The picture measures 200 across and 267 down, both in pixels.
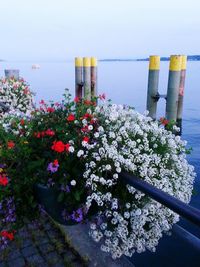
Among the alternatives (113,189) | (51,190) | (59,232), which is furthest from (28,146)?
(59,232)

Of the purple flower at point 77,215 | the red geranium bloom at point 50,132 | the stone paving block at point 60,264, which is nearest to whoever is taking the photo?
the purple flower at point 77,215

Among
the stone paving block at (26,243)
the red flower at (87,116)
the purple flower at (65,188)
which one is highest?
the red flower at (87,116)

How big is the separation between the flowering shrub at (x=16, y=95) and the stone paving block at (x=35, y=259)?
16.1ft

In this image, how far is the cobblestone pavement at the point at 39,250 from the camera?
3338 millimetres

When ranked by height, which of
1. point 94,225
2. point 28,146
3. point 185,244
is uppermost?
point 28,146

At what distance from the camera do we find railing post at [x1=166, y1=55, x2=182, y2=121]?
773cm

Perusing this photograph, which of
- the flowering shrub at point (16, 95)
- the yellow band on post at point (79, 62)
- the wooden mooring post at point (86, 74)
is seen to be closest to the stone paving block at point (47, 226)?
the flowering shrub at point (16, 95)

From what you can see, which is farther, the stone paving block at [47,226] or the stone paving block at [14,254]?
the stone paving block at [47,226]

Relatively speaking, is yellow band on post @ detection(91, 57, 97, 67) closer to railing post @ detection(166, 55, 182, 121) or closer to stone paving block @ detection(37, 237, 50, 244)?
railing post @ detection(166, 55, 182, 121)

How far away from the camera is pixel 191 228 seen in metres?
6.66

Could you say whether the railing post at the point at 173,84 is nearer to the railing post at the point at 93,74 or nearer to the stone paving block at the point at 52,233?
the railing post at the point at 93,74

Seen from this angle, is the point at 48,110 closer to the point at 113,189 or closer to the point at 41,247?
the point at 113,189

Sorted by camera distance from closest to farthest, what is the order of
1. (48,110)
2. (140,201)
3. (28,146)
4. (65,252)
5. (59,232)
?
(140,201) < (28,146) < (48,110) < (65,252) < (59,232)

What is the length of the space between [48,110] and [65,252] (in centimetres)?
167
